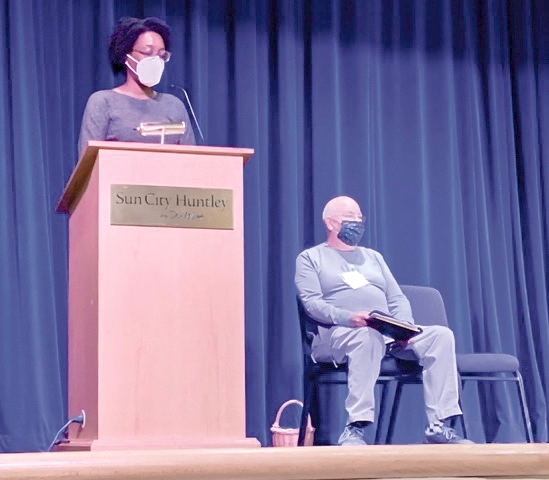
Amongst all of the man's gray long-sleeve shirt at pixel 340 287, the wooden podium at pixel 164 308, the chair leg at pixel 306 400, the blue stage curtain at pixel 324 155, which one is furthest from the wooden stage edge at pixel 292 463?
the blue stage curtain at pixel 324 155

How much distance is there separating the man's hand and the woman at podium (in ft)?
2.53

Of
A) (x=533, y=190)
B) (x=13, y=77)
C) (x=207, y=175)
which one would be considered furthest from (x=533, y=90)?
(x=207, y=175)

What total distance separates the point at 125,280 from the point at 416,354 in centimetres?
125

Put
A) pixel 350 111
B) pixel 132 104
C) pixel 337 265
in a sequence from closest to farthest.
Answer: pixel 132 104
pixel 337 265
pixel 350 111

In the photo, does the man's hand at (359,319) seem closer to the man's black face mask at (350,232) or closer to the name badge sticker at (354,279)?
the name badge sticker at (354,279)

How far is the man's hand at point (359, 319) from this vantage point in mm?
3188

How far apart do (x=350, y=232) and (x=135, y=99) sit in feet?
3.12

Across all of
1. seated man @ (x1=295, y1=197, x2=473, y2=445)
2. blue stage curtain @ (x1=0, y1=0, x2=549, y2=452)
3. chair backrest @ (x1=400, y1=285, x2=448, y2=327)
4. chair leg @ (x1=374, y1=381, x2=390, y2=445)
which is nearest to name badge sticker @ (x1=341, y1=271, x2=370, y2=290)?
seated man @ (x1=295, y1=197, x2=473, y2=445)

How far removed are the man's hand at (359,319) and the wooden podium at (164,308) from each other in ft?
2.65

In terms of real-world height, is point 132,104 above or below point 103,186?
above

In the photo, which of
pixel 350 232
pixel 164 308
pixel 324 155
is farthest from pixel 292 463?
pixel 324 155

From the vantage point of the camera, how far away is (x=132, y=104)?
120 inches

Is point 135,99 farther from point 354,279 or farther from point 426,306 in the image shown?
point 426,306

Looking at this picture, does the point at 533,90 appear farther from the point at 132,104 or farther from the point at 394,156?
the point at 132,104
